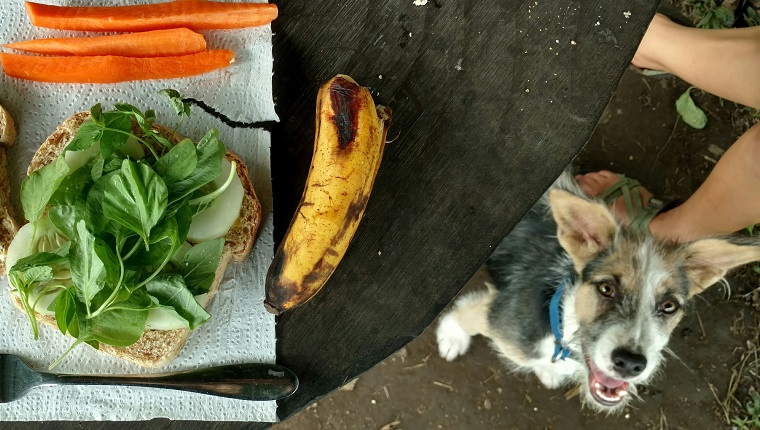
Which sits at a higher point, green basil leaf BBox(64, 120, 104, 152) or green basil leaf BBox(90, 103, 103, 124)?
green basil leaf BBox(90, 103, 103, 124)

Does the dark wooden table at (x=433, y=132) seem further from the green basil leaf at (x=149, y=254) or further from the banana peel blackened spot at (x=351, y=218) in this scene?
the green basil leaf at (x=149, y=254)

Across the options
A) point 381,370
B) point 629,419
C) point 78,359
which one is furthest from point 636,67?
point 78,359

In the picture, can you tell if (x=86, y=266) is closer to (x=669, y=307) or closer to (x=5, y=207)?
(x=5, y=207)

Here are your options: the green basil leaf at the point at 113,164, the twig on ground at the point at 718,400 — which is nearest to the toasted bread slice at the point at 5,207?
the green basil leaf at the point at 113,164

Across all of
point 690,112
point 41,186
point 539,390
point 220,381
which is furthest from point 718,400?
point 41,186

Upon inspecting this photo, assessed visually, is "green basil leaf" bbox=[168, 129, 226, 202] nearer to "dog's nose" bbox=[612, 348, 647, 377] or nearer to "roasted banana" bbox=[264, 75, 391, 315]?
"roasted banana" bbox=[264, 75, 391, 315]

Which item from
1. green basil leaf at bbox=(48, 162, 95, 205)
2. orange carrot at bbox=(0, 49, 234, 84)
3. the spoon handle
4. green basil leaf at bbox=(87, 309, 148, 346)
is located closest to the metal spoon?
the spoon handle
